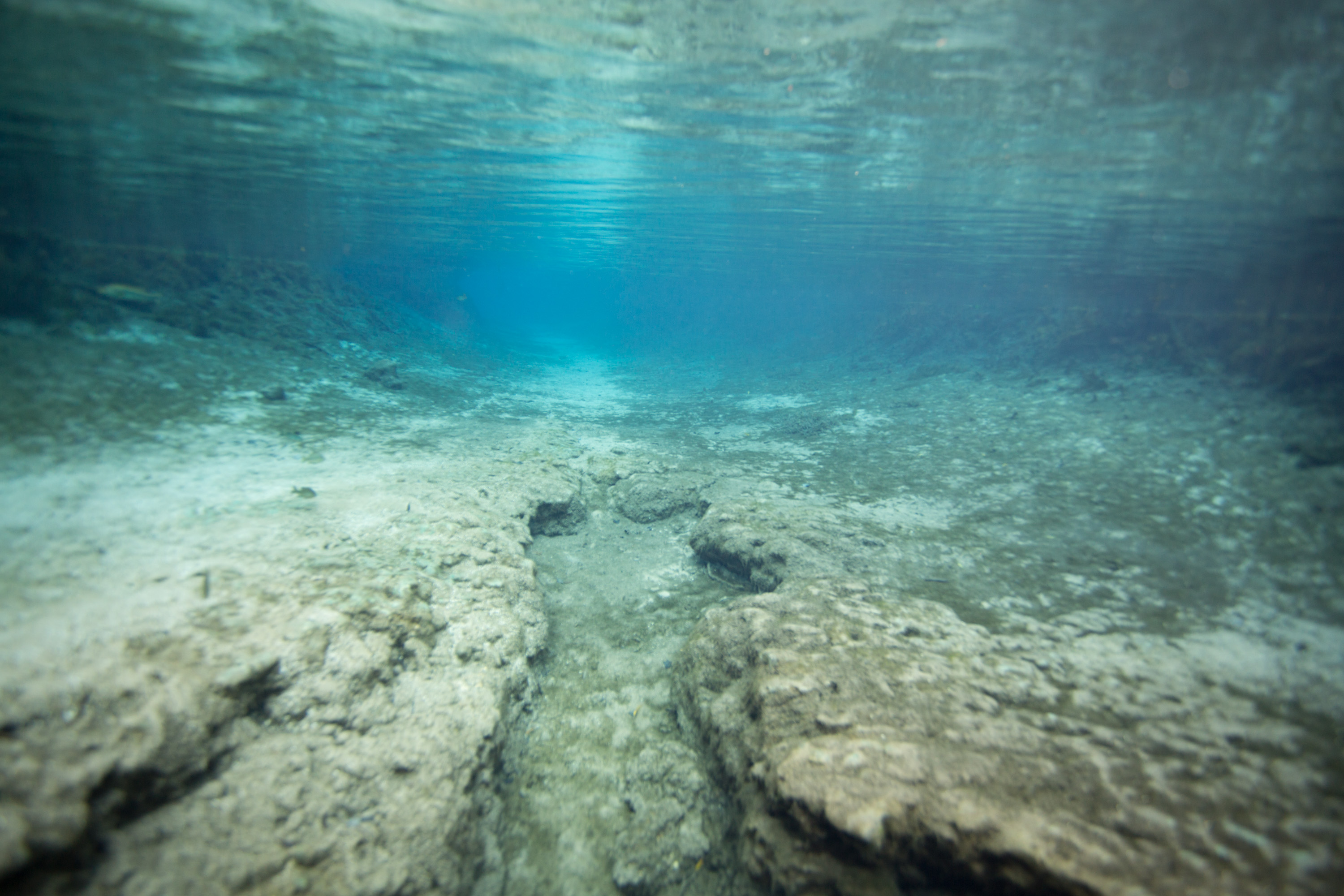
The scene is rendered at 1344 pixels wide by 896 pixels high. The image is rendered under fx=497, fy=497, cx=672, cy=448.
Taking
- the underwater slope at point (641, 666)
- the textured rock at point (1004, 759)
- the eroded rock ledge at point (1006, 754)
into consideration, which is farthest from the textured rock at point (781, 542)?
the textured rock at point (1004, 759)

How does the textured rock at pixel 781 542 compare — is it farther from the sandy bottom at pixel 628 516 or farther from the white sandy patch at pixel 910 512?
the white sandy patch at pixel 910 512

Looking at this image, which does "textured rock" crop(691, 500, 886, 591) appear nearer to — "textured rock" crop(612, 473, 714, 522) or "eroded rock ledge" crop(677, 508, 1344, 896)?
"textured rock" crop(612, 473, 714, 522)

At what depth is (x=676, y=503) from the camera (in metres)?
9.18

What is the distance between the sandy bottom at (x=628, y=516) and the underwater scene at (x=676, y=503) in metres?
0.07

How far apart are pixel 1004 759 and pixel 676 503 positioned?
6.27 metres

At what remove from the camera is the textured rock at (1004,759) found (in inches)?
110

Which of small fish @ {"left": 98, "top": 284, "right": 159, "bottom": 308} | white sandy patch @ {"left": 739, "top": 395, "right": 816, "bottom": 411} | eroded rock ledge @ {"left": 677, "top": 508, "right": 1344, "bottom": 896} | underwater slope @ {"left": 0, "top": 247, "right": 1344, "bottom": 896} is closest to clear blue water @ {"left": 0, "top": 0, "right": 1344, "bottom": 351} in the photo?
small fish @ {"left": 98, "top": 284, "right": 159, "bottom": 308}

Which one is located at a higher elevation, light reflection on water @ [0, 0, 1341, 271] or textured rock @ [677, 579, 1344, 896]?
light reflection on water @ [0, 0, 1341, 271]

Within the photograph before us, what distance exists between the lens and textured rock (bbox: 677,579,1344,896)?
2.81 meters

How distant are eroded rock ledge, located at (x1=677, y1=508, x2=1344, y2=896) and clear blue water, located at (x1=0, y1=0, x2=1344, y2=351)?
28.8 ft

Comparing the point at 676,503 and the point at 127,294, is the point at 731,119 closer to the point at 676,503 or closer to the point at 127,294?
the point at 676,503

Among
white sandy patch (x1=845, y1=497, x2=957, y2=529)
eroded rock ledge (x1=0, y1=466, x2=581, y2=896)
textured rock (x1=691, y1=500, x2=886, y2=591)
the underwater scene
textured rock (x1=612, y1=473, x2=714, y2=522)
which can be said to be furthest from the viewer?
textured rock (x1=612, y1=473, x2=714, y2=522)

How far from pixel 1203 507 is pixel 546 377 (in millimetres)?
20447

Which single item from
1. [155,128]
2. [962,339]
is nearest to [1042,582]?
[962,339]
